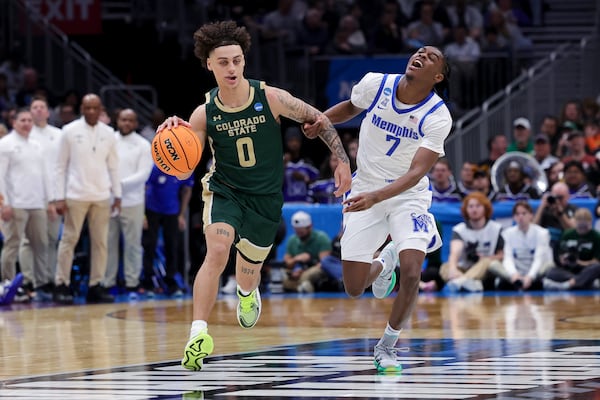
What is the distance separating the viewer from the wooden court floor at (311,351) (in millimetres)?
8109

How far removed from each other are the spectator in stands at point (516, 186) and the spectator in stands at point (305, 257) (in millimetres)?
2514

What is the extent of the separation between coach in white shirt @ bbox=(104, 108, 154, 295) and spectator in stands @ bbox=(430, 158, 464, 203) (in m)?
3.80

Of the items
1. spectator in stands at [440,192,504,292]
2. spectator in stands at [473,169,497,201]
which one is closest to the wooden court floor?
spectator in stands at [440,192,504,292]

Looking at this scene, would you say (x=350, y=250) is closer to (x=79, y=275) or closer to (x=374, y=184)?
(x=374, y=184)

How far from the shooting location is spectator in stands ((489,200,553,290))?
1745cm

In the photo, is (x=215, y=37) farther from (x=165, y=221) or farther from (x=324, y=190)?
(x=324, y=190)

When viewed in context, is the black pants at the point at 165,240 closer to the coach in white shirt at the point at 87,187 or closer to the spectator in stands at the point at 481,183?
the coach in white shirt at the point at 87,187

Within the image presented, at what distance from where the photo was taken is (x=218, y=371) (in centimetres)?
914

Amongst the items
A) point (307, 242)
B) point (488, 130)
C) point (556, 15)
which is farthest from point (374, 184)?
point (556, 15)

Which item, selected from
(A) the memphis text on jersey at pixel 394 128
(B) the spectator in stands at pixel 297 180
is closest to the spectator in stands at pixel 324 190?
(B) the spectator in stands at pixel 297 180

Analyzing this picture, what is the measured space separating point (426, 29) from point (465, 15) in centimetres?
87

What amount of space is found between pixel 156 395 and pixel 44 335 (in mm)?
4801

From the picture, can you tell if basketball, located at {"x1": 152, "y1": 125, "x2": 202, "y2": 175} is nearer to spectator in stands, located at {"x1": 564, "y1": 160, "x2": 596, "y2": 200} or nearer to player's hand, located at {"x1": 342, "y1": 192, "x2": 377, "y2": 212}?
player's hand, located at {"x1": 342, "y1": 192, "x2": 377, "y2": 212}

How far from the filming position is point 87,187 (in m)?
16.6
